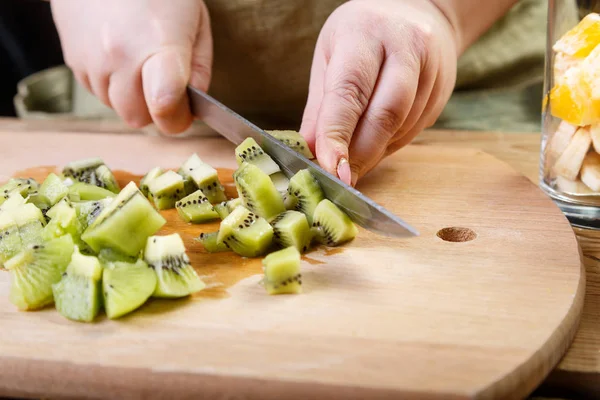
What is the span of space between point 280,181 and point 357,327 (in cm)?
57

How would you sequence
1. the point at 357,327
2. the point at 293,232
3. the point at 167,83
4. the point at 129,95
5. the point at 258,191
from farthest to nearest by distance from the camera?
the point at 129,95 < the point at 167,83 < the point at 258,191 < the point at 293,232 < the point at 357,327

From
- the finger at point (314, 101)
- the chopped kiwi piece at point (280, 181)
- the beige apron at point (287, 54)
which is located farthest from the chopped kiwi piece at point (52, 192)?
the beige apron at point (287, 54)

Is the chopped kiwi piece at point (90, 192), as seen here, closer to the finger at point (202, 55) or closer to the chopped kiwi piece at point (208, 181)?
the chopped kiwi piece at point (208, 181)

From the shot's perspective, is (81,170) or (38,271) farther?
(81,170)

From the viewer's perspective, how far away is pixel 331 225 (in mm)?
1383

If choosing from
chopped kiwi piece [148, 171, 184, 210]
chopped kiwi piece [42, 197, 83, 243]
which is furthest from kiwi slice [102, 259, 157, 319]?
chopped kiwi piece [148, 171, 184, 210]

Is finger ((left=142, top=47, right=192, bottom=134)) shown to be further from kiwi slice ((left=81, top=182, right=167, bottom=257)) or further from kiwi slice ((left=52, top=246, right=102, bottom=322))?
kiwi slice ((left=52, top=246, right=102, bottom=322))

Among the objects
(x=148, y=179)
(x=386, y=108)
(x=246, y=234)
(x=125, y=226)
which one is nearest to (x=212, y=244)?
(x=246, y=234)

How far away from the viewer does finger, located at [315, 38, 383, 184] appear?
4.77 feet

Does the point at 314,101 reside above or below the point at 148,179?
above

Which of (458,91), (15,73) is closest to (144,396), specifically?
(458,91)

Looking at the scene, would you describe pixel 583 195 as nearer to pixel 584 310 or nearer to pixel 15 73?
pixel 584 310

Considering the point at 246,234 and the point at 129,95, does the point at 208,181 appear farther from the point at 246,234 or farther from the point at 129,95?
the point at 129,95

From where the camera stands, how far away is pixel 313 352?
1048 mm
